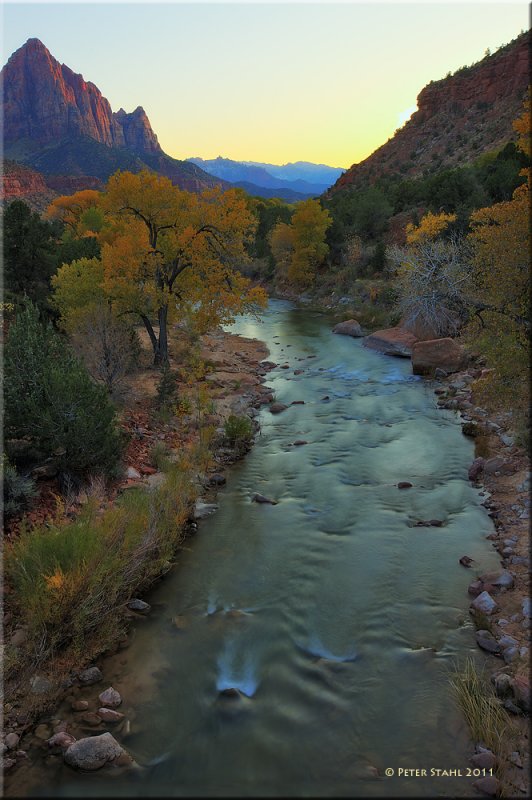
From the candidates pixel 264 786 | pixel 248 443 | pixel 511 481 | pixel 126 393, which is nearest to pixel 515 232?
pixel 511 481

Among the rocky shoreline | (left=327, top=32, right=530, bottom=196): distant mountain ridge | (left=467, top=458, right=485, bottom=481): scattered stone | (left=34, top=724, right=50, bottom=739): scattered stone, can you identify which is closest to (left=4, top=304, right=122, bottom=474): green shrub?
the rocky shoreline

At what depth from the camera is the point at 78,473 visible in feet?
40.5

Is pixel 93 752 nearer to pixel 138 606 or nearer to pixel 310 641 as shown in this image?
pixel 138 606

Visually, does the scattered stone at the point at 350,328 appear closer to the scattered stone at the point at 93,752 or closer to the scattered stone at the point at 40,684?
the scattered stone at the point at 40,684

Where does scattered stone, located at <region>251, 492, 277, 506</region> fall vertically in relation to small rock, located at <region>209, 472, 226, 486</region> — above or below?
below

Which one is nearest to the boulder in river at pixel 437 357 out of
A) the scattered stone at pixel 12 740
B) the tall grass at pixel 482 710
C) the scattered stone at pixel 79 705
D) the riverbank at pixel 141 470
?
the riverbank at pixel 141 470

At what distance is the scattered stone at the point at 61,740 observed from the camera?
652cm

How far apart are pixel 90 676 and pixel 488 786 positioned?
5817 millimetres

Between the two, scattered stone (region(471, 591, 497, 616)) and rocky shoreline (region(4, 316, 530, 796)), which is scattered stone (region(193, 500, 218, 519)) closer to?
rocky shoreline (region(4, 316, 530, 796))

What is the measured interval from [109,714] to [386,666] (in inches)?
172

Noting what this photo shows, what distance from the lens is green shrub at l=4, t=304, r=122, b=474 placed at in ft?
38.2

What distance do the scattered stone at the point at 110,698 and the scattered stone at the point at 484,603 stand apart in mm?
6442

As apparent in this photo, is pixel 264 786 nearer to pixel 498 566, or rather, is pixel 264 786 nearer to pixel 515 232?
pixel 498 566

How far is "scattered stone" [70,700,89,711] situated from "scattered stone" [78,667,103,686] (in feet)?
1.29
